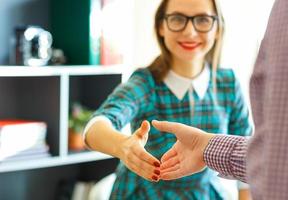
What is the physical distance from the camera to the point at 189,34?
1.42 meters

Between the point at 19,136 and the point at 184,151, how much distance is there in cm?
106

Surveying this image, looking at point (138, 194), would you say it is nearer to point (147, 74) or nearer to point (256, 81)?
point (147, 74)

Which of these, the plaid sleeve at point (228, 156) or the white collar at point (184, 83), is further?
the white collar at point (184, 83)

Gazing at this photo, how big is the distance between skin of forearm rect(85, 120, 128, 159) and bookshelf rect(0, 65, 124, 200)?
74 centimetres

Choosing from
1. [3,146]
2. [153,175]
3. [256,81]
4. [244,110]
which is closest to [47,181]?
[3,146]

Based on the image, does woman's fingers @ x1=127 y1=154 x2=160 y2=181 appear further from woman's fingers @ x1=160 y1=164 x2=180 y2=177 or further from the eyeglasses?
→ the eyeglasses

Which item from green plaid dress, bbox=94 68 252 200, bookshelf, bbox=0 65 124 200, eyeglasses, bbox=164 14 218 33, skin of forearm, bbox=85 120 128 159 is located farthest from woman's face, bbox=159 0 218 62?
bookshelf, bbox=0 65 124 200

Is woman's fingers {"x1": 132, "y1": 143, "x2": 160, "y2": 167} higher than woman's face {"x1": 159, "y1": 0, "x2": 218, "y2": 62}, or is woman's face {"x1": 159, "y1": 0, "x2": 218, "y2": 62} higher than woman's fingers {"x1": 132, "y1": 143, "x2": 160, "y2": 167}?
woman's face {"x1": 159, "y1": 0, "x2": 218, "y2": 62}

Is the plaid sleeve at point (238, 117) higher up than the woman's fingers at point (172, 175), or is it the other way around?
the plaid sleeve at point (238, 117)

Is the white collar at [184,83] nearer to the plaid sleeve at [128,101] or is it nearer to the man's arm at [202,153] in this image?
the plaid sleeve at [128,101]

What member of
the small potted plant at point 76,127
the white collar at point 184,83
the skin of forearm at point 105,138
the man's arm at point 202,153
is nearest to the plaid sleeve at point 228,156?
the man's arm at point 202,153

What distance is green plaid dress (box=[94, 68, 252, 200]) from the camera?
1361 mm

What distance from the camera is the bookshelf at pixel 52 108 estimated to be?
1963mm

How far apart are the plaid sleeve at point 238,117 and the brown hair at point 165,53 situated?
80 mm
